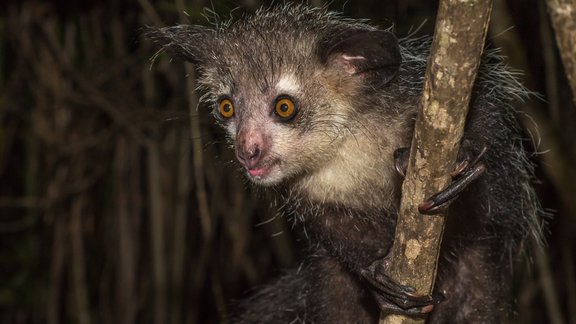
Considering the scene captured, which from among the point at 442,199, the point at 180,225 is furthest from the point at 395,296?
the point at 180,225

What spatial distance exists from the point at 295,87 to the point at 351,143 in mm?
298

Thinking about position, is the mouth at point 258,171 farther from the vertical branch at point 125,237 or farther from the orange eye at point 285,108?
the vertical branch at point 125,237

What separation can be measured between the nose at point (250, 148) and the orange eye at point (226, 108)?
23 centimetres

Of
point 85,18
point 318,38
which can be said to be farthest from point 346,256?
point 85,18

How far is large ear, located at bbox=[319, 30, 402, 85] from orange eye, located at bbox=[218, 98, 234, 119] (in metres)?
0.40

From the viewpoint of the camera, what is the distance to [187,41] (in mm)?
3635

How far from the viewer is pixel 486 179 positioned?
3.18 m

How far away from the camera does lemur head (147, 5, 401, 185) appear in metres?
3.13

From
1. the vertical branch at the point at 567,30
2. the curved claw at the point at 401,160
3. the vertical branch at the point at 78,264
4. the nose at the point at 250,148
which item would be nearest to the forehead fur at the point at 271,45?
the nose at the point at 250,148

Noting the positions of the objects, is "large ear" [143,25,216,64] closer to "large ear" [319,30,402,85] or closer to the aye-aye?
the aye-aye

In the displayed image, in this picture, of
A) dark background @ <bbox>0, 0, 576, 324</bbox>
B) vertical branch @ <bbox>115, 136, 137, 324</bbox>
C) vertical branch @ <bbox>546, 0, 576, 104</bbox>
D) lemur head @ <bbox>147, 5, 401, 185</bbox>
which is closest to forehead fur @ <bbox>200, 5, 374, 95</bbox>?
lemur head @ <bbox>147, 5, 401, 185</bbox>

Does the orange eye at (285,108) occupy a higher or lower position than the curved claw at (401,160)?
higher

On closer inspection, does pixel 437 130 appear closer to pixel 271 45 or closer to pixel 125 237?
pixel 271 45

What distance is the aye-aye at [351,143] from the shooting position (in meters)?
3.15
